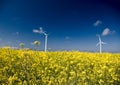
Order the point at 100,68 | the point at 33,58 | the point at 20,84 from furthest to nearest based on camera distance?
the point at 100,68
the point at 33,58
the point at 20,84

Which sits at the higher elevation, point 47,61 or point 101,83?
point 47,61

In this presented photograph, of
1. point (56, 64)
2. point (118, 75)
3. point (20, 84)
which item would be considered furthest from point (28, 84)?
point (118, 75)

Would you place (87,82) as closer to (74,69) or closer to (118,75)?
(74,69)

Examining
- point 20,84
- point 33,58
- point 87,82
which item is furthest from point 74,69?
point 20,84

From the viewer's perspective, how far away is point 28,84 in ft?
23.8

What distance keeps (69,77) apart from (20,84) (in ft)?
4.11

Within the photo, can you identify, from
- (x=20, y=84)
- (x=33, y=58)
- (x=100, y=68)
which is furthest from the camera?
(x=100, y=68)

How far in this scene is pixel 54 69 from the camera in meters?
7.62

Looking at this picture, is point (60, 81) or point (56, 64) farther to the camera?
point (56, 64)

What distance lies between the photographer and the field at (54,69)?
23.5ft

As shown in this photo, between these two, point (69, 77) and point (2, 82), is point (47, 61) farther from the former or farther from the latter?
point (2, 82)

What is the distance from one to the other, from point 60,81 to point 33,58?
0.96m

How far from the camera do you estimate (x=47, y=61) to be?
25.3ft

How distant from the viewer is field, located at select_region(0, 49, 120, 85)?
23.5 ft
